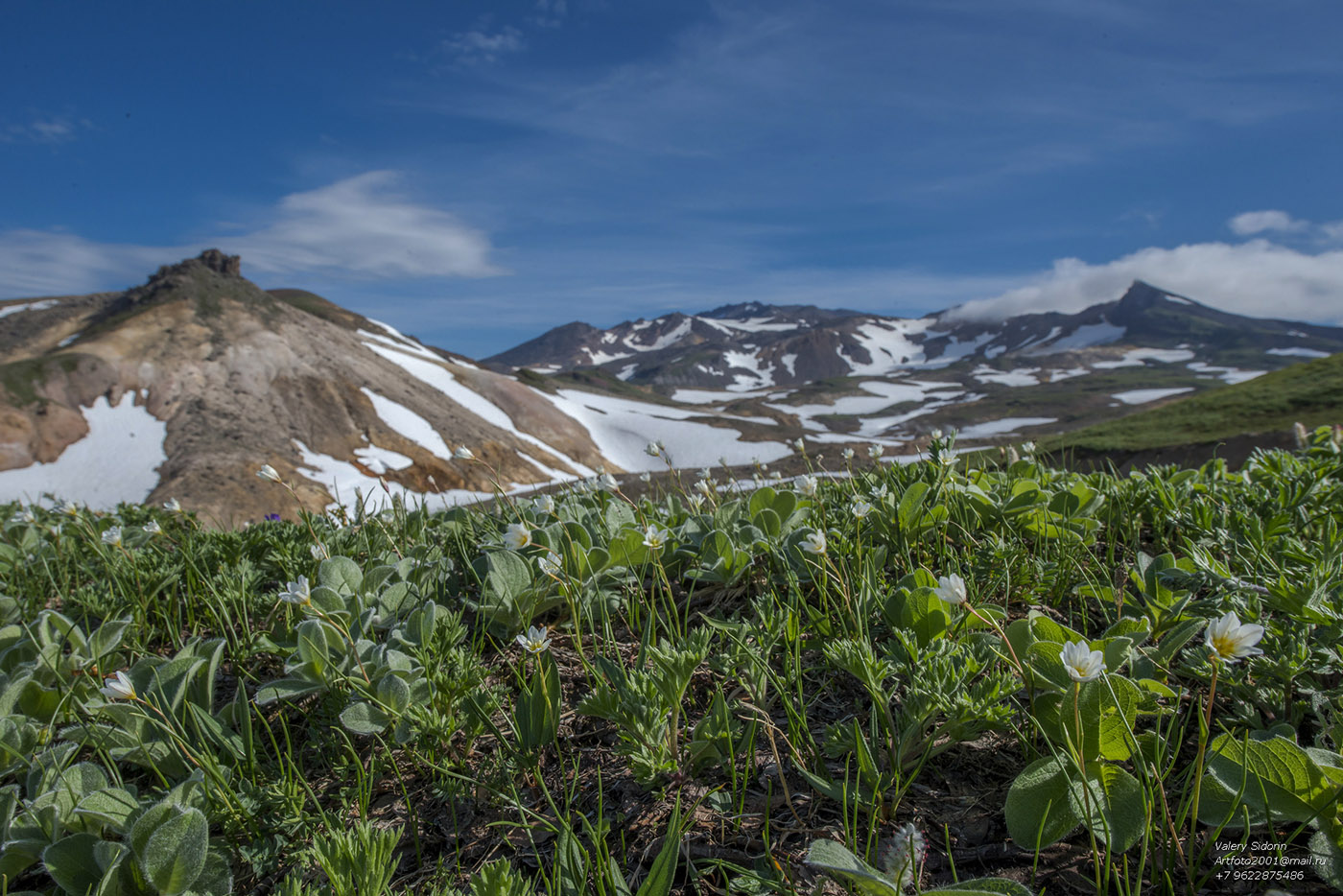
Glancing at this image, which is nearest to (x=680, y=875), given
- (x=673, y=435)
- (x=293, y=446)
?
(x=293, y=446)

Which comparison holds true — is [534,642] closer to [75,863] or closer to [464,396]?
[75,863]

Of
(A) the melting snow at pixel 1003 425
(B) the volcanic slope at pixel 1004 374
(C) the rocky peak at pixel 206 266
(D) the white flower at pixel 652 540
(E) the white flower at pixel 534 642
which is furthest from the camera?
(B) the volcanic slope at pixel 1004 374

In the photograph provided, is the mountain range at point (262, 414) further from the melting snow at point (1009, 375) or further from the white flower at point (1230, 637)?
the melting snow at point (1009, 375)

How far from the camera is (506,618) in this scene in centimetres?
247

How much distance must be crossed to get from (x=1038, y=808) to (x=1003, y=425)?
8107 cm

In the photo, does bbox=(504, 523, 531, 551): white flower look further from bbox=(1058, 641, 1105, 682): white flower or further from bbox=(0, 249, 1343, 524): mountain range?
bbox=(1058, 641, 1105, 682): white flower

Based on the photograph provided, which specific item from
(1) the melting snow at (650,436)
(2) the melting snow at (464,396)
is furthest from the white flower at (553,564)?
(2) the melting snow at (464,396)

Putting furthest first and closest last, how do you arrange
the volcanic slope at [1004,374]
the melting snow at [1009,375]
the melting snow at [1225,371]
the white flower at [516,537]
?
the melting snow at [1009,375] → the melting snow at [1225,371] → the volcanic slope at [1004,374] → the white flower at [516,537]

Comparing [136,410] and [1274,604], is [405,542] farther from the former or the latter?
[136,410]

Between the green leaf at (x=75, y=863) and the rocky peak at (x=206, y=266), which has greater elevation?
the rocky peak at (x=206, y=266)

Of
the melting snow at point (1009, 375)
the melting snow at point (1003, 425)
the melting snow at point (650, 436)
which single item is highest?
the melting snow at point (1009, 375)

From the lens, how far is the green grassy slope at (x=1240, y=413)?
11.7m

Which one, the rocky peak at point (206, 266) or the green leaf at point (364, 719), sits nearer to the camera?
the green leaf at point (364, 719)

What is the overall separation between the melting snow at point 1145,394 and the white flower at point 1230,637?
108866 millimetres
